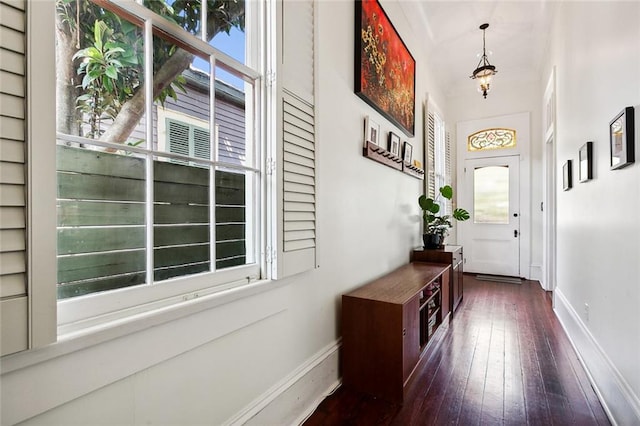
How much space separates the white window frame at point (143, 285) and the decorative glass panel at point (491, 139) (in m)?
5.34

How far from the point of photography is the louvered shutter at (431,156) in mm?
4492

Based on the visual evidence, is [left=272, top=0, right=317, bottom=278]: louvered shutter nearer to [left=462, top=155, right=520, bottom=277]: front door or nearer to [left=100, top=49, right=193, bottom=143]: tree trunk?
[left=100, top=49, right=193, bottom=143]: tree trunk

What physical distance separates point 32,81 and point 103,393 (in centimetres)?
88

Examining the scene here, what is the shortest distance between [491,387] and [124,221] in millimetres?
2371

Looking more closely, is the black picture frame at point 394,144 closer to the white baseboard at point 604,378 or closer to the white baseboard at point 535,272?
the white baseboard at point 604,378

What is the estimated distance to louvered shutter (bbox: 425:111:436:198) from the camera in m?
4.49

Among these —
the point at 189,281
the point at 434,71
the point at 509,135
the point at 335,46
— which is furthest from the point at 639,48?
the point at 509,135

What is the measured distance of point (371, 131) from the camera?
268cm

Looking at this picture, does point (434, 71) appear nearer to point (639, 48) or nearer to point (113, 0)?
point (639, 48)

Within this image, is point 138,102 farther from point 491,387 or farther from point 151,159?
point 491,387

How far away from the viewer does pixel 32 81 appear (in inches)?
29.7

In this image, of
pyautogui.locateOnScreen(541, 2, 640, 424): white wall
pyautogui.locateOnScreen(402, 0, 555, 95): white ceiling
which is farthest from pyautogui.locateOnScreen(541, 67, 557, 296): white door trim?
pyautogui.locateOnScreen(541, 2, 640, 424): white wall

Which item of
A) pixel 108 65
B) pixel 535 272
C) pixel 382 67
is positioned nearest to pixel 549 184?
pixel 535 272

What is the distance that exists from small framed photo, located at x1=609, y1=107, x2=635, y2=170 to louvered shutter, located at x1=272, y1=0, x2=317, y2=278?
5.22ft
